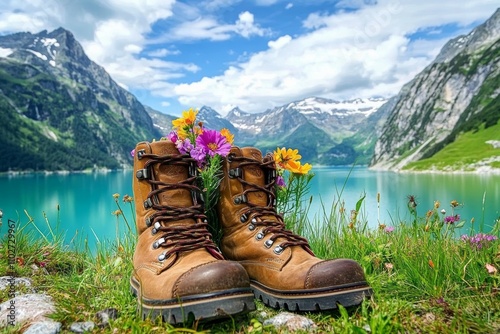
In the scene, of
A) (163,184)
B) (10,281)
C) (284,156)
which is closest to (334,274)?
(163,184)

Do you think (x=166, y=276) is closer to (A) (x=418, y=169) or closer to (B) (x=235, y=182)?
(B) (x=235, y=182)

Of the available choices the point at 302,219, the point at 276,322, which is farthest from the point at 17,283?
the point at 302,219

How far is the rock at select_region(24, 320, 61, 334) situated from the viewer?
8.32ft

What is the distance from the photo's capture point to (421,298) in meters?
3.10

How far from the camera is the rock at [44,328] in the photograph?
2.54 metres

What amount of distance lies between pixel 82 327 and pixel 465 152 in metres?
143

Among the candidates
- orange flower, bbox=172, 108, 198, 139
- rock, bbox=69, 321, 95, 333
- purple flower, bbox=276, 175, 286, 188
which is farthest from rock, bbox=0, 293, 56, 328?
purple flower, bbox=276, 175, 286, 188

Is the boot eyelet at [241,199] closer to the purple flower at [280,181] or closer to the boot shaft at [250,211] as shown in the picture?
the boot shaft at [250,211]

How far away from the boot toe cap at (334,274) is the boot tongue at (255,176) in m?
0.89

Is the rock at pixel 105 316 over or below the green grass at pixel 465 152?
over

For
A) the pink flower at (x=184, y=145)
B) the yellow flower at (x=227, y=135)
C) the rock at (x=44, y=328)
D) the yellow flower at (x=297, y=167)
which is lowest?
the rock at (x=44, y=328)

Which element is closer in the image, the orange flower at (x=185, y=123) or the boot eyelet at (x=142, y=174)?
the boot eyelet at (x=142, y=174)

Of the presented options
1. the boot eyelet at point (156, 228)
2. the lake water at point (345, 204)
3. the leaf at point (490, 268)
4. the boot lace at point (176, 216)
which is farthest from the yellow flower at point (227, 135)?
the leaf at point (490, 268)

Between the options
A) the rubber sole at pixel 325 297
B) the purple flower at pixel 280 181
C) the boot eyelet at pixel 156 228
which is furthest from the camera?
the purple flower at pixel 280 181
